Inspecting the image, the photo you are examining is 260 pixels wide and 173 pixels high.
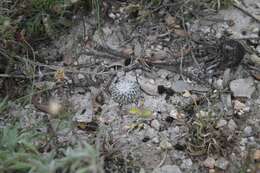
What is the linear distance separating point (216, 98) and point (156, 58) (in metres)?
0.34

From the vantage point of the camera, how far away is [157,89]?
2.15 m

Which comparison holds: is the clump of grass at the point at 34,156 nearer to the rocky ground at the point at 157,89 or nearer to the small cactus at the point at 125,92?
the rocky ground at the point at 157,89

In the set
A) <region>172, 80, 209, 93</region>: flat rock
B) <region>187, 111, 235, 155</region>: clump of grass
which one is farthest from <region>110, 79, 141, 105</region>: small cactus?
<region>187, 111, 235, 155</region>: clump of grass

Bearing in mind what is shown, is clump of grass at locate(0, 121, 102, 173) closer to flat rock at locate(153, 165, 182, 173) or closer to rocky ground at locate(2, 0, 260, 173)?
rocky ground at locate(2, 0, 260, 173)

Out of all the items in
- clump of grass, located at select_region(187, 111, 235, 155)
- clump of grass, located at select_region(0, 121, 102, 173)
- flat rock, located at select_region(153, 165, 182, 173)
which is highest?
clump of grass, located at select_region(0, 121, 102, 173)

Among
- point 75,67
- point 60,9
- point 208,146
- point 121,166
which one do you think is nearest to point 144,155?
point 121,166

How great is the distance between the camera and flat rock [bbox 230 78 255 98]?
2.09 m

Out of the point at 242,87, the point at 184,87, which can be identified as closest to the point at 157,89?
the point at 184,87

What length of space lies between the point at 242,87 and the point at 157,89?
36 cm

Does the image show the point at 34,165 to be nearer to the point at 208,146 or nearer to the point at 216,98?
the point at 208,146

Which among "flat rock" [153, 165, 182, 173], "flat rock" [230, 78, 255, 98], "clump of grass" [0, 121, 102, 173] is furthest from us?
"flat rock" [230, 78, 255, 98]

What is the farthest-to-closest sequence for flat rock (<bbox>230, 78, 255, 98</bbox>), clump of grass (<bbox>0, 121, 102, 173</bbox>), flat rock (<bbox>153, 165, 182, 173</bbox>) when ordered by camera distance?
flat rock (<bbox>230, 78, 255, 98</bbox>), flat rock (<bbox>153, 165, 182, 173</bbox>), clump of grass (<bbox>0, 121, 102, 173</bbox>)

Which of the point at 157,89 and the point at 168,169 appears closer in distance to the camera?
the point at 168,169

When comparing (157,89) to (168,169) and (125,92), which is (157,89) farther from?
(168,169)
